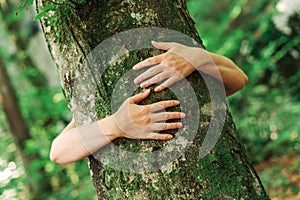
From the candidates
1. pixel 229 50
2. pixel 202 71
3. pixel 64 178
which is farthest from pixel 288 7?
pixel 202 71

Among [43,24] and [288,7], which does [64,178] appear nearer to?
[288,7]

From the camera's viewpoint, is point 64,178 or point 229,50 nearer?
point 229,50

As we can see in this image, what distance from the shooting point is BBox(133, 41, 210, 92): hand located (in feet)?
5.75

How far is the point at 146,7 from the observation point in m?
1.84

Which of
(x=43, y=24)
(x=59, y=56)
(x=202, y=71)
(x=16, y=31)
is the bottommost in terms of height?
(x=16, y=31)

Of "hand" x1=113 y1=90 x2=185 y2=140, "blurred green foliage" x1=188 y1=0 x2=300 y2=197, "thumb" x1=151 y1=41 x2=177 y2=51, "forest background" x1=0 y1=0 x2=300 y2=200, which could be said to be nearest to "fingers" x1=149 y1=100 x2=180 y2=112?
"hand" x1=113 y1=90 x2=185 y2=140

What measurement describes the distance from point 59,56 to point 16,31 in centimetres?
707

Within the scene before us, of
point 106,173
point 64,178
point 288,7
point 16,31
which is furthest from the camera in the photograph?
point 16,31

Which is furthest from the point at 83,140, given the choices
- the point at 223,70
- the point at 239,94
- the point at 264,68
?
the point at 264,68

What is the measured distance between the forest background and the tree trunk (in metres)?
3.05

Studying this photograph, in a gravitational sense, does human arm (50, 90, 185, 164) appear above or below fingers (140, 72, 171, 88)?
below

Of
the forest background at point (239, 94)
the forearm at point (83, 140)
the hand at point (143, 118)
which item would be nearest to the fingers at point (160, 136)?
the hand at point (143, 118)

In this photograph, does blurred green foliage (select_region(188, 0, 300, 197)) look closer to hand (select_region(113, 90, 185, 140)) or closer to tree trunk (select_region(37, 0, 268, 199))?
tree trunk (select_region(37, 0, 268, 199))

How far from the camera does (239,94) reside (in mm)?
6129
